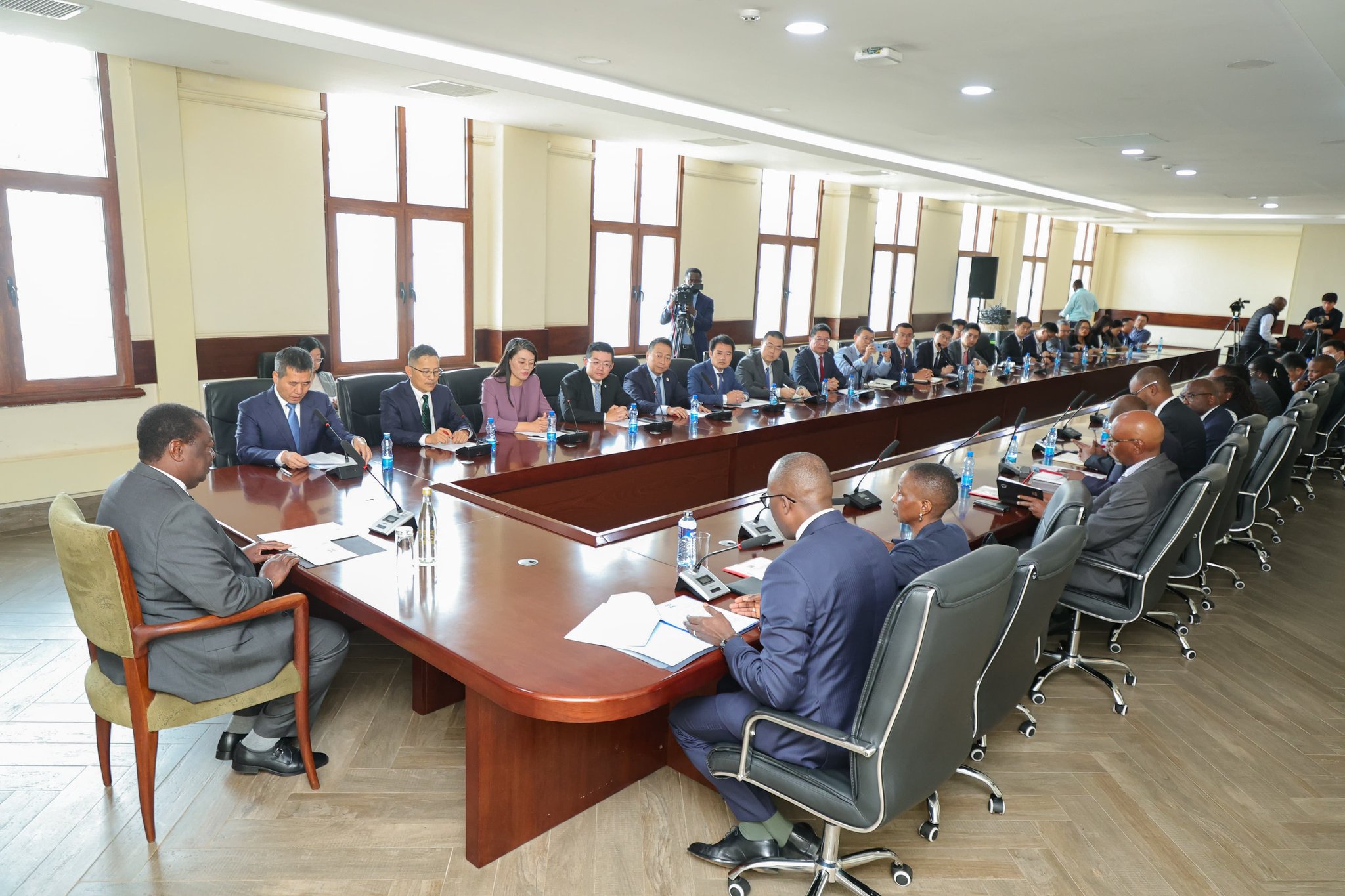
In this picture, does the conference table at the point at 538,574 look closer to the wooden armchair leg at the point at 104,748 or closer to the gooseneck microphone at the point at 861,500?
the gooseneck microphone at the point at 861,500

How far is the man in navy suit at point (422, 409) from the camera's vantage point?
14.2 ft

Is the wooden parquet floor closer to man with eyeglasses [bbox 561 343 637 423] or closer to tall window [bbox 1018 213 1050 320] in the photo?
man with eyeglasses [bbox 561 343 637 423]

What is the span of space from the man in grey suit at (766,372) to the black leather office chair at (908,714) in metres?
4.34

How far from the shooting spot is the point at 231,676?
245cm

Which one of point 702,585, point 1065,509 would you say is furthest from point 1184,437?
point 702,585

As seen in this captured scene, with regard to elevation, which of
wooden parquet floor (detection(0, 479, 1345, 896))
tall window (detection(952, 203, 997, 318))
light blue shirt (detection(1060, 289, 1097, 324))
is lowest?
wooden parquet floor (detection(0, 479, 1345, 896))

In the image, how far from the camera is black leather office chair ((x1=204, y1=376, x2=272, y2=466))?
4.41 m

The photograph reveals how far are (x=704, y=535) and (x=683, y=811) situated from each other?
90cm

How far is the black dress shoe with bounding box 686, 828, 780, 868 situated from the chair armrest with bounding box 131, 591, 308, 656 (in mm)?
1349

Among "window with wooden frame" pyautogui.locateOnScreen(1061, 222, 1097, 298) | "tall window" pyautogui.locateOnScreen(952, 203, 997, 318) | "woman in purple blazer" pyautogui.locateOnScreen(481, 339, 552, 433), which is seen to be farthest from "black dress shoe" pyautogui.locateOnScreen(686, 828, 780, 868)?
"window with wooden frame" pyautogui.locateOnScreen(1061, 222, 1097, 298)

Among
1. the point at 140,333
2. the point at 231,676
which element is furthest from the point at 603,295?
the point at 231,676

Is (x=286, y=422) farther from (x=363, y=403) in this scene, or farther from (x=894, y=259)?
(x=894, y=259)

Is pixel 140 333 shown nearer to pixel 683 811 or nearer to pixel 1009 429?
pixel 683 811

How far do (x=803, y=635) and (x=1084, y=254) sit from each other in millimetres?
19329
